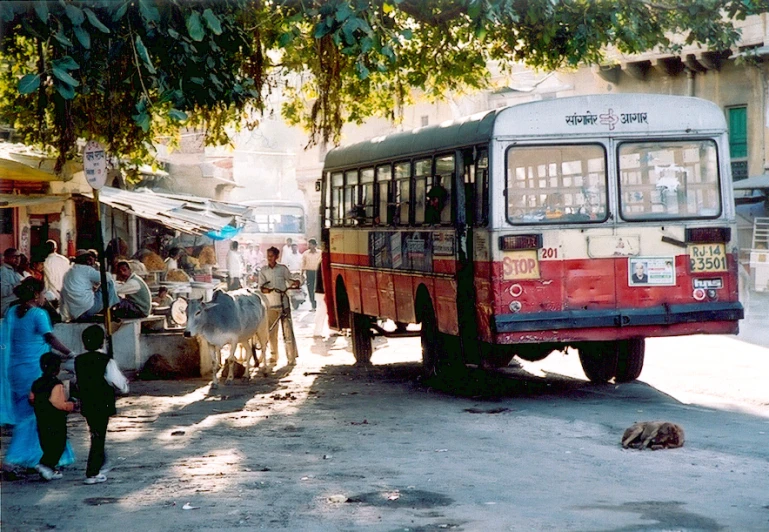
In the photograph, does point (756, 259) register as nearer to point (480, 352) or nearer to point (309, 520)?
point (480, 352)

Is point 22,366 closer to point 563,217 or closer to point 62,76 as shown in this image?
point 62,76

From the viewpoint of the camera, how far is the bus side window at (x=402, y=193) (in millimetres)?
15305

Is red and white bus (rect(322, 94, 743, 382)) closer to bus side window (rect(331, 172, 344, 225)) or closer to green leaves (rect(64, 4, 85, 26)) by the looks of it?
bus side window (rect(331, 172, 344, 225))

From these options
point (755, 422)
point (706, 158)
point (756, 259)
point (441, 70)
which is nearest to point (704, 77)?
point (756, 259)

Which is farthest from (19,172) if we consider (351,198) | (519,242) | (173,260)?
(173,260)

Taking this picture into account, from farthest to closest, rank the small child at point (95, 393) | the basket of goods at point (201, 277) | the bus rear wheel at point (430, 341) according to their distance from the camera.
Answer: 1. the basket of goods at point (201, 277)
2. the bus rear wheel at point (430, 341)
3. the small child at point (95, 393)

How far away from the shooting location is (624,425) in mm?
11391

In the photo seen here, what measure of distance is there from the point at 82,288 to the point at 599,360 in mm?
6453

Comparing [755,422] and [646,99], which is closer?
[755,422]

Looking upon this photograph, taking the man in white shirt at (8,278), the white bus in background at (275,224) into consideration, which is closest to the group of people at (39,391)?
the man in white shirt at (8,278)

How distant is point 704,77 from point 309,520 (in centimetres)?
3046

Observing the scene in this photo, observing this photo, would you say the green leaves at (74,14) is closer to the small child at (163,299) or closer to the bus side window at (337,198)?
the bus side window at (337,198)

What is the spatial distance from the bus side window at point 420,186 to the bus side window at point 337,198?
11.3ft

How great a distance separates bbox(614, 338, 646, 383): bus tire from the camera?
14320 mm
